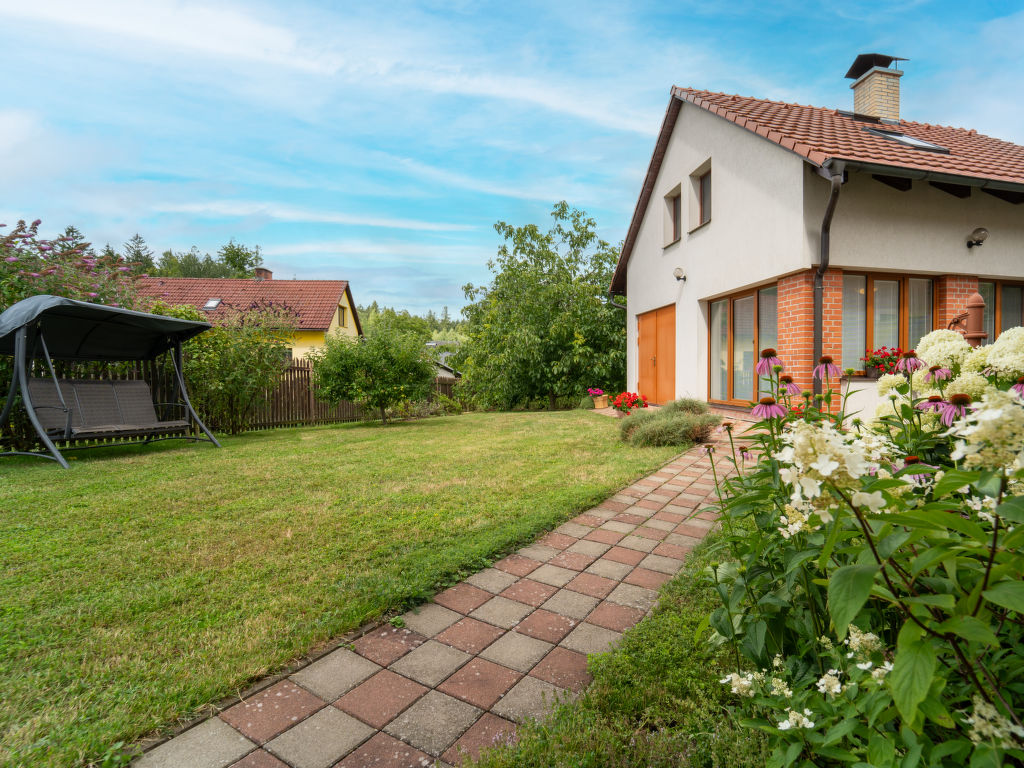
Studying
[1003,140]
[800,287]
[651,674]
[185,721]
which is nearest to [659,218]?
[800,287]

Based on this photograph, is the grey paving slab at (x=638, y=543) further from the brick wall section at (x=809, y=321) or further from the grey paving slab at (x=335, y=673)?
the brick wall section at (x=809, y=321)

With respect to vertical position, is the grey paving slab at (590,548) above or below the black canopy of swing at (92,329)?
below

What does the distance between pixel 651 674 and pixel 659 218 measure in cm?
991

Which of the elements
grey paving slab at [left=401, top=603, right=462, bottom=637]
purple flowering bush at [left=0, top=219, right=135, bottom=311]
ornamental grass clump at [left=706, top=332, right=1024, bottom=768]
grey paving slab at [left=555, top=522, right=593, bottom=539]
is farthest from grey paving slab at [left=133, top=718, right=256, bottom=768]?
purple flowering bush at [left=0, top=219, right=135, bottom=311]

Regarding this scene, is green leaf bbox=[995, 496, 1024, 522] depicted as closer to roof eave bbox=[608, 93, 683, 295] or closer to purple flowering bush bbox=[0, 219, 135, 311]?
purple flowering bush bbox=[0, 219, 135, 311]

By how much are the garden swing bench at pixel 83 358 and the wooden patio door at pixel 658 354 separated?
311 inches

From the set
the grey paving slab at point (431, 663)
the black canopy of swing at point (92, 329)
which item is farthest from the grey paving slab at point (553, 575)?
the black canopy of swing at point (92, 329)

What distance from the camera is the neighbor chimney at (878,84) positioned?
8906 millimetres

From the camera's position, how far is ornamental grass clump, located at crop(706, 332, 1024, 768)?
721 millimetres

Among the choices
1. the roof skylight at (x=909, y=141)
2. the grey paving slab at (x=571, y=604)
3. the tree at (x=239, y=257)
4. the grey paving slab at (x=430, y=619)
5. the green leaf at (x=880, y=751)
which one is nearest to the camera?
the green leaf at (x=880, y=751)

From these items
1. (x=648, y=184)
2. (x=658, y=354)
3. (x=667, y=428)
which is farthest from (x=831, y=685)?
(x=648, y=184)

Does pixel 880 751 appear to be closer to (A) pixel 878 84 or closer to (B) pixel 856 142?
(B) pixel 856 142

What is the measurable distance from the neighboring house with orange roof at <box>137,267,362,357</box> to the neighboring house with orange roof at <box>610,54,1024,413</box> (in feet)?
59.4

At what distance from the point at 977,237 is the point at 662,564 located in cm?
724
